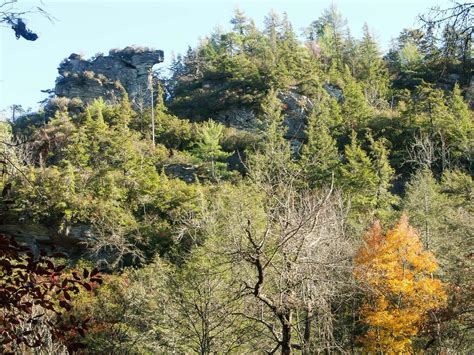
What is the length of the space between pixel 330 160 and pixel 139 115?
828 inches

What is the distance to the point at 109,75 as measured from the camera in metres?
55.4

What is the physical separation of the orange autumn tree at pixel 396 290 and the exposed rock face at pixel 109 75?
37.3m

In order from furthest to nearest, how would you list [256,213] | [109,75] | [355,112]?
[109,75], [355,112], [256,213]

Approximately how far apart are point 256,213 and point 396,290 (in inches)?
261

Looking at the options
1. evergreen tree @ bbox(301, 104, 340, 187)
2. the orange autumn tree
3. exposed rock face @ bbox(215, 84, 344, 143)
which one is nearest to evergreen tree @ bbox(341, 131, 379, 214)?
evergreen tree @ bbox(301, 104, 340, 187)

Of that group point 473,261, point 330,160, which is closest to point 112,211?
point 330,160

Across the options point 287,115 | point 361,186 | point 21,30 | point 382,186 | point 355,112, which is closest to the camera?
point 21,30

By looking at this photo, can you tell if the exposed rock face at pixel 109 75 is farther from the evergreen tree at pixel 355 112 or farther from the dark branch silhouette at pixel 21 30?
the dark branch silhouette at pixel 21 30

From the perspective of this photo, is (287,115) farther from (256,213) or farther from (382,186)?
(256,213)

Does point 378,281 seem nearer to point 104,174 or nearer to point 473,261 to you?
point 473,261

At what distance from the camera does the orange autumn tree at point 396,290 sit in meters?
18.0

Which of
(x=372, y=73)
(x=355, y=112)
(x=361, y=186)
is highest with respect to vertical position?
(x=372, y=73)

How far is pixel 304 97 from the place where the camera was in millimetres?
43625

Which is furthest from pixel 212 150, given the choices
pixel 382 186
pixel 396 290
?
pixel 396 290
